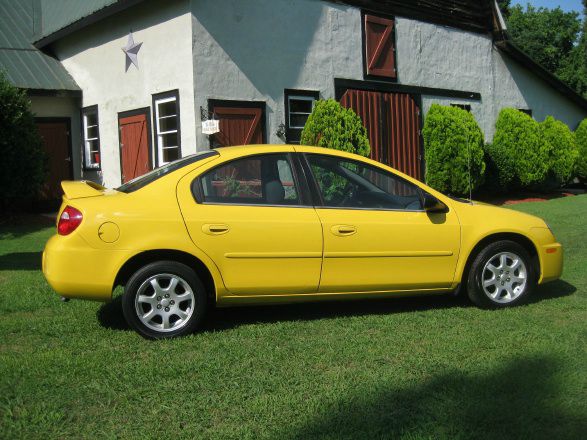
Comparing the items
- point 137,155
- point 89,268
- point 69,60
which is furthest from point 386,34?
point 89,268

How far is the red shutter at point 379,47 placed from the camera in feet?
46.9

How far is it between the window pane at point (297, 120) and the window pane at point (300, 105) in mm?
109

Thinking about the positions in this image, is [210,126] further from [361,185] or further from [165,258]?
[165,258]

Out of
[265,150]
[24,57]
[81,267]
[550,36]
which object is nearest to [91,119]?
[24,57]

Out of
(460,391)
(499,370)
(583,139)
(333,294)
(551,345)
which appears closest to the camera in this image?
(460,391)

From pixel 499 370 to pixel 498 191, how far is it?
521 inches

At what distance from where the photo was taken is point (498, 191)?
650 inches

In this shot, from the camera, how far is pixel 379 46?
47.6ft

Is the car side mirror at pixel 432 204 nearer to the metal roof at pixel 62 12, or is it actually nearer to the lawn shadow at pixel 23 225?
the lawn shadow at pixel 23 225

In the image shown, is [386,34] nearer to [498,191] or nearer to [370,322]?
[498,191]

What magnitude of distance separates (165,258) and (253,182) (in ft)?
3.18

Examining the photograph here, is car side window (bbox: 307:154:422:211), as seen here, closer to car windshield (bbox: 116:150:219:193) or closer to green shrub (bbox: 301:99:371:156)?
car windshield (bbox: 116:150:219:193)

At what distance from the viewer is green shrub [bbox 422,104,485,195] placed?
14609 mm

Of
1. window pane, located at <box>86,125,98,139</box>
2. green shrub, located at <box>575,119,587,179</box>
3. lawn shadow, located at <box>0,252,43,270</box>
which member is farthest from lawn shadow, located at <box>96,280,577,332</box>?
green shrub, located at <box>575,119,587,179</box>
